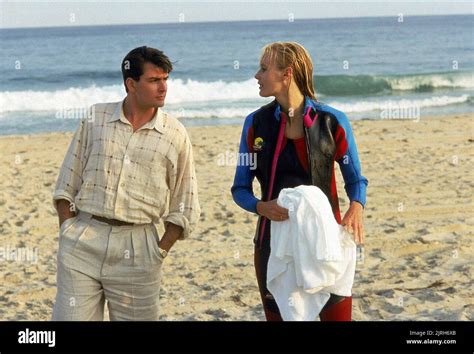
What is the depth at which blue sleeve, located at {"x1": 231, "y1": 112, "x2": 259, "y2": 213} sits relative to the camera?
3.78 meters

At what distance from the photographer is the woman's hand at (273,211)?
11.9 feet

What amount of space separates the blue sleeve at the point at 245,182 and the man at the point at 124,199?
0.32 metres

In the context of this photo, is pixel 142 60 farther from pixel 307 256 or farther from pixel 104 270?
→ pixel 307 256

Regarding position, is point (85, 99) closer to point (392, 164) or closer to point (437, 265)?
point (392, 164)

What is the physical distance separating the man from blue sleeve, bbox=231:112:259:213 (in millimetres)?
315

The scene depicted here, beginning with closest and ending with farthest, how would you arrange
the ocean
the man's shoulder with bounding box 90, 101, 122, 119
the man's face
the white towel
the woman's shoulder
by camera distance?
the white towel
the woman's shoulder
the man's face
the man's shoulder with bounding box 90, 101, 122, 119
the ocean

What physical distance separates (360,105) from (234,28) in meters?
33.6

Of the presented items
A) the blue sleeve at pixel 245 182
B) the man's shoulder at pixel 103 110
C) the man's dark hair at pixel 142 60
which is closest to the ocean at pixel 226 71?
the man's shoulder at pixel 103 110

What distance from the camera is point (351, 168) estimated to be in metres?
3.80

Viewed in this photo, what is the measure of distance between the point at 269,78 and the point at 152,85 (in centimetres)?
55

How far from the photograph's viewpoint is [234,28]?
183ft

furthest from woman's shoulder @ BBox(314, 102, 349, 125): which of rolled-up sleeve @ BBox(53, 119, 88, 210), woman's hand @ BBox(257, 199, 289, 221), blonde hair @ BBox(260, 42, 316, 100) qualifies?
rolled-up sleeve @ BBox(53, 119, 88, 210)

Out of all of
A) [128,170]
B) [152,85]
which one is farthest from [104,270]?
[152,85]

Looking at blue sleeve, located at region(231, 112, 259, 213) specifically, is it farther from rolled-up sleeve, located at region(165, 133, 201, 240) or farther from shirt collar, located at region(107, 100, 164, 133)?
shirt collar, located at region(107, 100, 164, 133)
